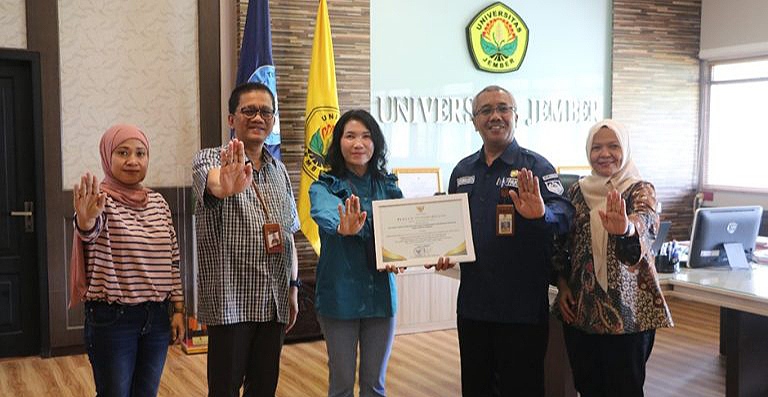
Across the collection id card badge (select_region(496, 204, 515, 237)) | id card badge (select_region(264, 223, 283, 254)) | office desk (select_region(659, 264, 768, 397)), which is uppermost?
id card badge (select_region(496, 204, 515, 237))

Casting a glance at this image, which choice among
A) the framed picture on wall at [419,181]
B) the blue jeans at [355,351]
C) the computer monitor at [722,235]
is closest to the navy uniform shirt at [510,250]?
the blue jeans at [355,351]

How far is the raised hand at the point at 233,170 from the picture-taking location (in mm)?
2311

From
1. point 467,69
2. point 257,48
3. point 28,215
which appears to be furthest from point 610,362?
point 28,215

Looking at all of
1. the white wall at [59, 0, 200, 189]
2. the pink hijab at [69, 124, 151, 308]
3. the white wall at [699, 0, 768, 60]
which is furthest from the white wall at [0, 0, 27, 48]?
the white wall at [699, 0, 768, 60]

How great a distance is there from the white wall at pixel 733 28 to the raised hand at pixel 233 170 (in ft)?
19.4

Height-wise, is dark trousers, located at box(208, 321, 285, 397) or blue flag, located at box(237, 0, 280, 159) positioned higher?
blue flag, located at box(237, 0, 280, 159)

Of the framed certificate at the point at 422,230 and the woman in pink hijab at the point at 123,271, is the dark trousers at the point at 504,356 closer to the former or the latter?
the framed certificate at the point at 422,230

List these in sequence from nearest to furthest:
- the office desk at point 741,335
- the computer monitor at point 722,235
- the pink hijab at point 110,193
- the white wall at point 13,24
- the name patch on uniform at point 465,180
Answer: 1. the pink hijab at point 110,193
2. the name patch on uniform at point 465,180
3. the office desk at point 741,335
4. the computer monitor at point 722,235
5. the white wall at point 13,24

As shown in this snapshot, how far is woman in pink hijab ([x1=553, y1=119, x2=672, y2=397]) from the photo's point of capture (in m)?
2.58

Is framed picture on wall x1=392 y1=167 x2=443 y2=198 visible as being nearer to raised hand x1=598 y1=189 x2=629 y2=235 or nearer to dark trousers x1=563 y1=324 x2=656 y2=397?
dark trousers x1=563 y1=324 x2=656 y2=397

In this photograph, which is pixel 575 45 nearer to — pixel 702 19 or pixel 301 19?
pixel 702 19

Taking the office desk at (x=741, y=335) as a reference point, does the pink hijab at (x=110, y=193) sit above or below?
above

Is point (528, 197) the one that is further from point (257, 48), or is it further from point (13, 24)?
point (13, 24)

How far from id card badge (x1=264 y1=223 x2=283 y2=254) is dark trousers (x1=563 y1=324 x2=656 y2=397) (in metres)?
1.14
